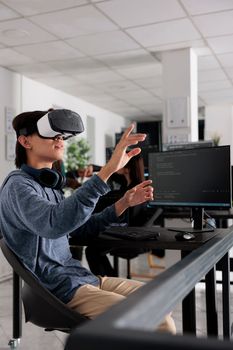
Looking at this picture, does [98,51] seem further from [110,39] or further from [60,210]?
[60,210]

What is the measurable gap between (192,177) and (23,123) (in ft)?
3.10

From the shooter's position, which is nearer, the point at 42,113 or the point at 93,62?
the point at 42,113

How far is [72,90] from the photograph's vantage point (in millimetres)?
6625

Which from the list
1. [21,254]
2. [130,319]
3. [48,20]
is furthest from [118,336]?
[48,20]

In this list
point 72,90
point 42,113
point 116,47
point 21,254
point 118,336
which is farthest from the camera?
point 72,90

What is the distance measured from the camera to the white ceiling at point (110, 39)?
3454mm

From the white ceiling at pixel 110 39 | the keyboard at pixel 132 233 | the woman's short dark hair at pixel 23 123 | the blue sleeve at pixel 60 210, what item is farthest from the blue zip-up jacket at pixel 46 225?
the white ceiling at pixel 110 39

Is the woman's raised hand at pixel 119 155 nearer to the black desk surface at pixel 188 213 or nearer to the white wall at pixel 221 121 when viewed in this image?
the black desk surface at pixel 188 213

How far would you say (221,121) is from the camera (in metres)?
8.80

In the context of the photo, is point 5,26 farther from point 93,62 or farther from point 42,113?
point 42,113

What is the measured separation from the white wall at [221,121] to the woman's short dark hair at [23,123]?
7.44 m

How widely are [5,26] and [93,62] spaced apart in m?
1.49

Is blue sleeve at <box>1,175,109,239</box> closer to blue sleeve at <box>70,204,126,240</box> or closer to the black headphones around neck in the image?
the black headphones around neck

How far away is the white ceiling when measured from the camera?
3.45 meters
